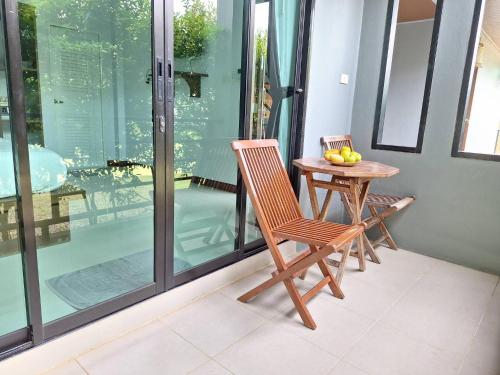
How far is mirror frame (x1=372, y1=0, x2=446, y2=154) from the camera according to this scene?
2.85 metres

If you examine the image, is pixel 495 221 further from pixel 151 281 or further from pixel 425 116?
pixel 151 281

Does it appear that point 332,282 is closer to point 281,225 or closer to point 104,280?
point 281,225

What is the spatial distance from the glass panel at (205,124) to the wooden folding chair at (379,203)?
1.00 m

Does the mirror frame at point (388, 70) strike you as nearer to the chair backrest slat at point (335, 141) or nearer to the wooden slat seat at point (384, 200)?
the chair backrest slat at point (335, 141)

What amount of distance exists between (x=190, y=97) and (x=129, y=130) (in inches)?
15.9

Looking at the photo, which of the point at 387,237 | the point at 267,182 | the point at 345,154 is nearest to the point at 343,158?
the point at 345,154

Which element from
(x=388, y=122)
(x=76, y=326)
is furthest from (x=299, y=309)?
(x=388, y=122)

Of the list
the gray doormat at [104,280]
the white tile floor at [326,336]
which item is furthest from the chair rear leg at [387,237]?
the gray doormat at [104,280]

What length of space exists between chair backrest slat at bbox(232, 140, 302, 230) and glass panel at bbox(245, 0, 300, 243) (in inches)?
10.6

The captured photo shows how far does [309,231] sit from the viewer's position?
204 cm

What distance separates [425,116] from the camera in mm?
2977

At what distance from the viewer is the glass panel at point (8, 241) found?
134 centimetres

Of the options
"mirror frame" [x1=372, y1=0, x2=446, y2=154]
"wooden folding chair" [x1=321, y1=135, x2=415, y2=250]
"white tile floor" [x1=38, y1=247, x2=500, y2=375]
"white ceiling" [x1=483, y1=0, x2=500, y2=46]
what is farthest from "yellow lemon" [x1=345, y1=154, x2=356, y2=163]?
"white ceiling" [x1=483, y1=0, x2=500, y2=46]

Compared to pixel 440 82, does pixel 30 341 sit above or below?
below
